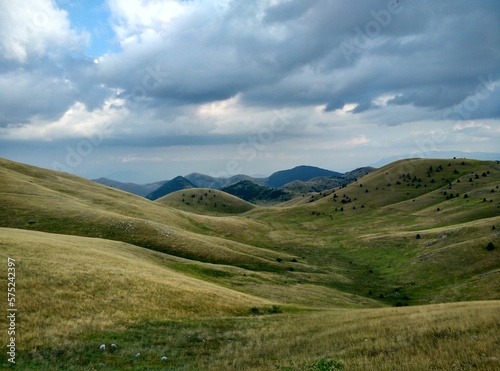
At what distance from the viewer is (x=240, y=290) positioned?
164ft

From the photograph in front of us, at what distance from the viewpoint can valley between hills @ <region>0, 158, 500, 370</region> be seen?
59.8ft

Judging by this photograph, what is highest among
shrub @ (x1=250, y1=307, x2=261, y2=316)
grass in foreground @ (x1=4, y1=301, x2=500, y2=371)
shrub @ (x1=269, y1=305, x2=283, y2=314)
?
grass in foreground @ (x1=4, y1=301, x2=500, y2=371)

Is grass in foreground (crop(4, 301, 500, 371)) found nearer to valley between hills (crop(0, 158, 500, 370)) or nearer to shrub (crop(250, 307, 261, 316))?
valley between hills (crop(0, 158, 500, 370))

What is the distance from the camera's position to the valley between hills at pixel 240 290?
18.2 m

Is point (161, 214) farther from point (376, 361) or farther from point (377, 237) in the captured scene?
point (376, 361)

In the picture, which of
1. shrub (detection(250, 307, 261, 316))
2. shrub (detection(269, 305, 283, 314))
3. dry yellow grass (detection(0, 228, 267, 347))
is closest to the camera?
dry yellow grass (detection(0, 228, 267, 347))

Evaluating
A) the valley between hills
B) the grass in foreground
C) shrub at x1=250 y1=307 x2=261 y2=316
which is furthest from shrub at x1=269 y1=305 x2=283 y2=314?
the grass in foreground

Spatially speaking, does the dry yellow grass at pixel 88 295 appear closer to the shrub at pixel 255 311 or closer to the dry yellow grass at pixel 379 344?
the shrub at pixel 255 311

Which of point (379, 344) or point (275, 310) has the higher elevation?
point (379, 344)

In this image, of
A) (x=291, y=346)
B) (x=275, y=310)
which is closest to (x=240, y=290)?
(x=275, y=310)

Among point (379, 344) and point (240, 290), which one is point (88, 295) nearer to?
point (379, 344)

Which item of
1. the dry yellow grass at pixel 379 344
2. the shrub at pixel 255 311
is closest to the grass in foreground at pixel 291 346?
the dry yellow grass at pixel 379 344

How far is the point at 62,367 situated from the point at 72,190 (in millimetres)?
112417

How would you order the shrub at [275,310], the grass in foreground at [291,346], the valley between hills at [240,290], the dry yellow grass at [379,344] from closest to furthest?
1. the dry yellow grass at [379,344]
2. the grass in foreground at [291,346]
3. the valley between hills at [240,290]
4. the shrub at [275,310]
